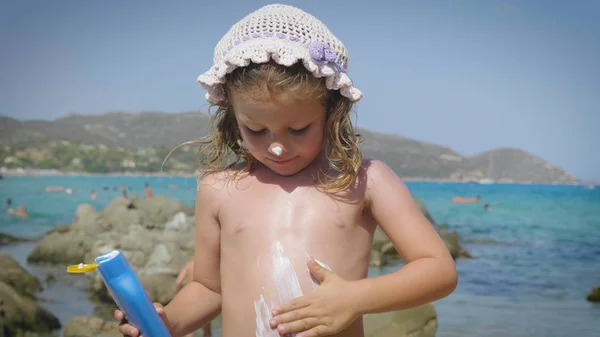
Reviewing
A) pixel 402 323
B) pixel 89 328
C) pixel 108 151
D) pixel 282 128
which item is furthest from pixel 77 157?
pixel 282 128

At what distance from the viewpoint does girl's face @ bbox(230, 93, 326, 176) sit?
197 centimetres

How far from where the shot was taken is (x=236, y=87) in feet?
6.68

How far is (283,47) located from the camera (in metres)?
1.96

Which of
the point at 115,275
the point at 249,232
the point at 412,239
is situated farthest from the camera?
the point at 249,232

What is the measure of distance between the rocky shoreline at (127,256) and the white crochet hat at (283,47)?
2.22 meters

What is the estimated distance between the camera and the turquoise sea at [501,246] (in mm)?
8562

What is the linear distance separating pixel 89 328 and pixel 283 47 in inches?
195

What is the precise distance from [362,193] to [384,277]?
32cm

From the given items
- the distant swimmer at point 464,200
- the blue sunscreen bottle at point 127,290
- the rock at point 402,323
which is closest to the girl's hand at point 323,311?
the blue sunscreen bottle at point 127,290

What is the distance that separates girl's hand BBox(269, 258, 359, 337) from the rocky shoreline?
2149mm

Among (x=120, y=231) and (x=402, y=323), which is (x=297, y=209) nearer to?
(x=402, y=323)

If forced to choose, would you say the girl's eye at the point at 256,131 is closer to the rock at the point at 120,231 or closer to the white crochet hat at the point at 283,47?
the white crochet hat at the point at 283,47

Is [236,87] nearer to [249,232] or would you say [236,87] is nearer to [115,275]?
[249,232]

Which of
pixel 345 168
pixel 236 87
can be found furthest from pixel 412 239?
pixel 236 87
